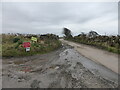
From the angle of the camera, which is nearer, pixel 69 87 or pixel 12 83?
pixel 69 87

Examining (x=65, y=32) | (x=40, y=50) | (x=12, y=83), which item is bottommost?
(x=12, y=83)

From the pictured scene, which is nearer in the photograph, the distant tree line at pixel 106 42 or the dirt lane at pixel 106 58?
the dirt lane at pixel 106 58

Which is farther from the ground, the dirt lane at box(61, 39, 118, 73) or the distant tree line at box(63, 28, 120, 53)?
the distant tree line at box(63, 28, 120, 53)

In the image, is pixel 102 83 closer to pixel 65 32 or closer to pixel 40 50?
pixel 40 50

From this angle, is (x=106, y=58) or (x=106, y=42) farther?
A: (x=106, y=42)

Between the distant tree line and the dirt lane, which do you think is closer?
the dirt lane

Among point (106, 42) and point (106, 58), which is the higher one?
point (106, 42)

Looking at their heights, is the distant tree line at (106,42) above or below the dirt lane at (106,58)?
above

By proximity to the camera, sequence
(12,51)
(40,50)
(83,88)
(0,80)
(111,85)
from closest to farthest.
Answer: (83,88) → (111,85) → (0,80) → (12,51) → (40,50)

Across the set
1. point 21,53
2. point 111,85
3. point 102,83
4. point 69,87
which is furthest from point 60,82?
point 21,53

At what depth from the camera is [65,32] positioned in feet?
174

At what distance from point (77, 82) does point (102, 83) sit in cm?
98

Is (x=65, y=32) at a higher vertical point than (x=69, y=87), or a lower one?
higher

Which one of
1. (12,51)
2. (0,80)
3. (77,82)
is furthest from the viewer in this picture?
(12,51)
